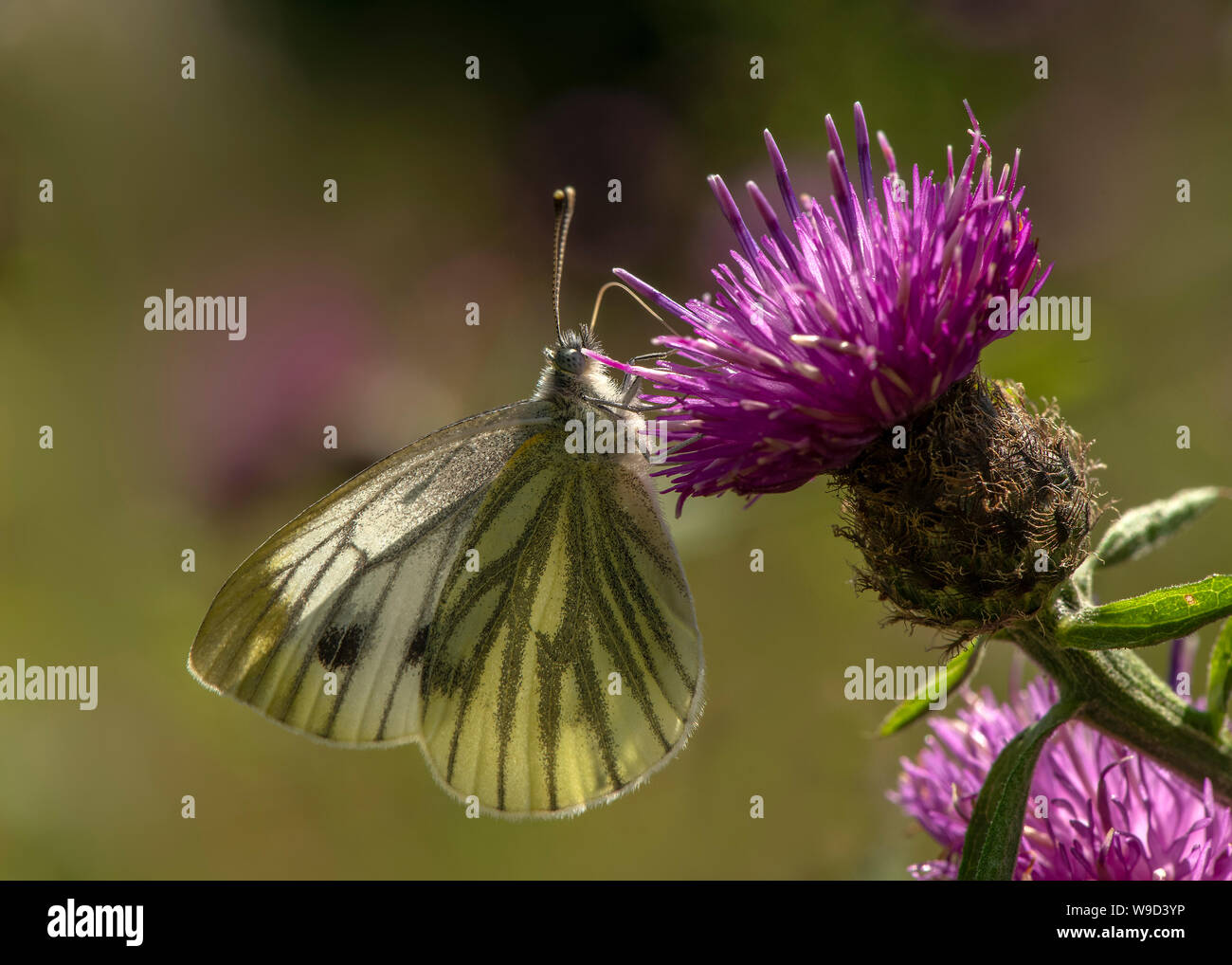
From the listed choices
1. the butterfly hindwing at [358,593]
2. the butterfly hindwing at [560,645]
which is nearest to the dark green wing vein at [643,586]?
the butterfly hindwing at [560,645]

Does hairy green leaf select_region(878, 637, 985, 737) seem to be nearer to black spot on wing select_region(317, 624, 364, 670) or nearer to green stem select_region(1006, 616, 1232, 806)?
green stem select_region(1006, 616, 1232, 806)

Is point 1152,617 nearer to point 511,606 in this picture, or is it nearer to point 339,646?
point 511,606

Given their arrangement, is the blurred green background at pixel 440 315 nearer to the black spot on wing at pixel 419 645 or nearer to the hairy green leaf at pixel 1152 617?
the black spot on wing at pixel 419 645

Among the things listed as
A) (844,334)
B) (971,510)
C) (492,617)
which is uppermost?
(844,334)

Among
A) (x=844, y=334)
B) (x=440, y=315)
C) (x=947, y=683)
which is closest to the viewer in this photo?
(x=844, y=334)

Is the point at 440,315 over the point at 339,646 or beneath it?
over

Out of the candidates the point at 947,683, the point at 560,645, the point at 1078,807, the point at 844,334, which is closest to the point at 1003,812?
the point at 947,683
